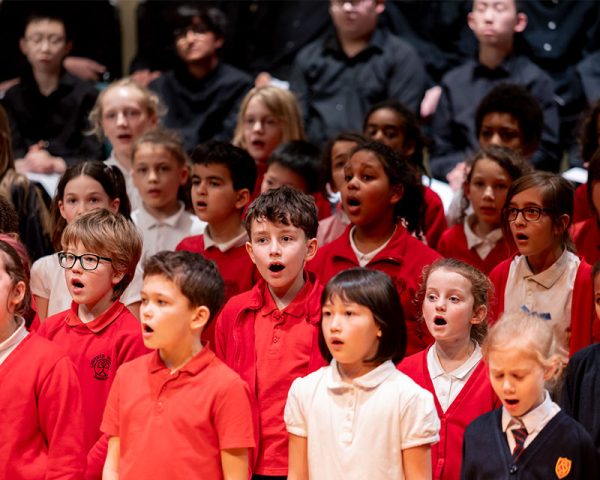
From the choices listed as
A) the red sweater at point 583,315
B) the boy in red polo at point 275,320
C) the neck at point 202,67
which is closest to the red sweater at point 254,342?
the boy in red polo at point 275,320

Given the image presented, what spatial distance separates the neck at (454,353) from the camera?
3443mm

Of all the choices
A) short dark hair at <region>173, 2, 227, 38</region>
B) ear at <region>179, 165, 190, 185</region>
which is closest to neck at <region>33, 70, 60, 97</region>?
short dark hair at <region>173, 2, 227, 38</region>

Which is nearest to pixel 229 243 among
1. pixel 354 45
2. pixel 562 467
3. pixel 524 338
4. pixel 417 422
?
pixel 417 422

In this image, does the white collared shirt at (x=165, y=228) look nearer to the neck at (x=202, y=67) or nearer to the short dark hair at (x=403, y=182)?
the short dark hair at (x=403, y=182)

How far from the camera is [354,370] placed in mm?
3127

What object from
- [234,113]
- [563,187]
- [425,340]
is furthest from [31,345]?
[234,113]

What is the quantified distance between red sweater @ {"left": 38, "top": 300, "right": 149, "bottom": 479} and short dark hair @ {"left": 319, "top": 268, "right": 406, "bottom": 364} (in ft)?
2.53

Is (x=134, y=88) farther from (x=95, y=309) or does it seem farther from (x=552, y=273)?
(x=552, y=273)

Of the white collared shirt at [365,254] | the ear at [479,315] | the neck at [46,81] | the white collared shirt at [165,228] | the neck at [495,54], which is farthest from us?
the neck at [46,81]

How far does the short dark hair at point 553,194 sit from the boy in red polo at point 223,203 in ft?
3.41

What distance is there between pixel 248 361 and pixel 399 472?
70cm

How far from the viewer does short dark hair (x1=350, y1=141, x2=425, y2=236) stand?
434 cm

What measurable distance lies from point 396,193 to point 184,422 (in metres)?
1.59

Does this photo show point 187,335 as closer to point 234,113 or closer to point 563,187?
point 563,187
